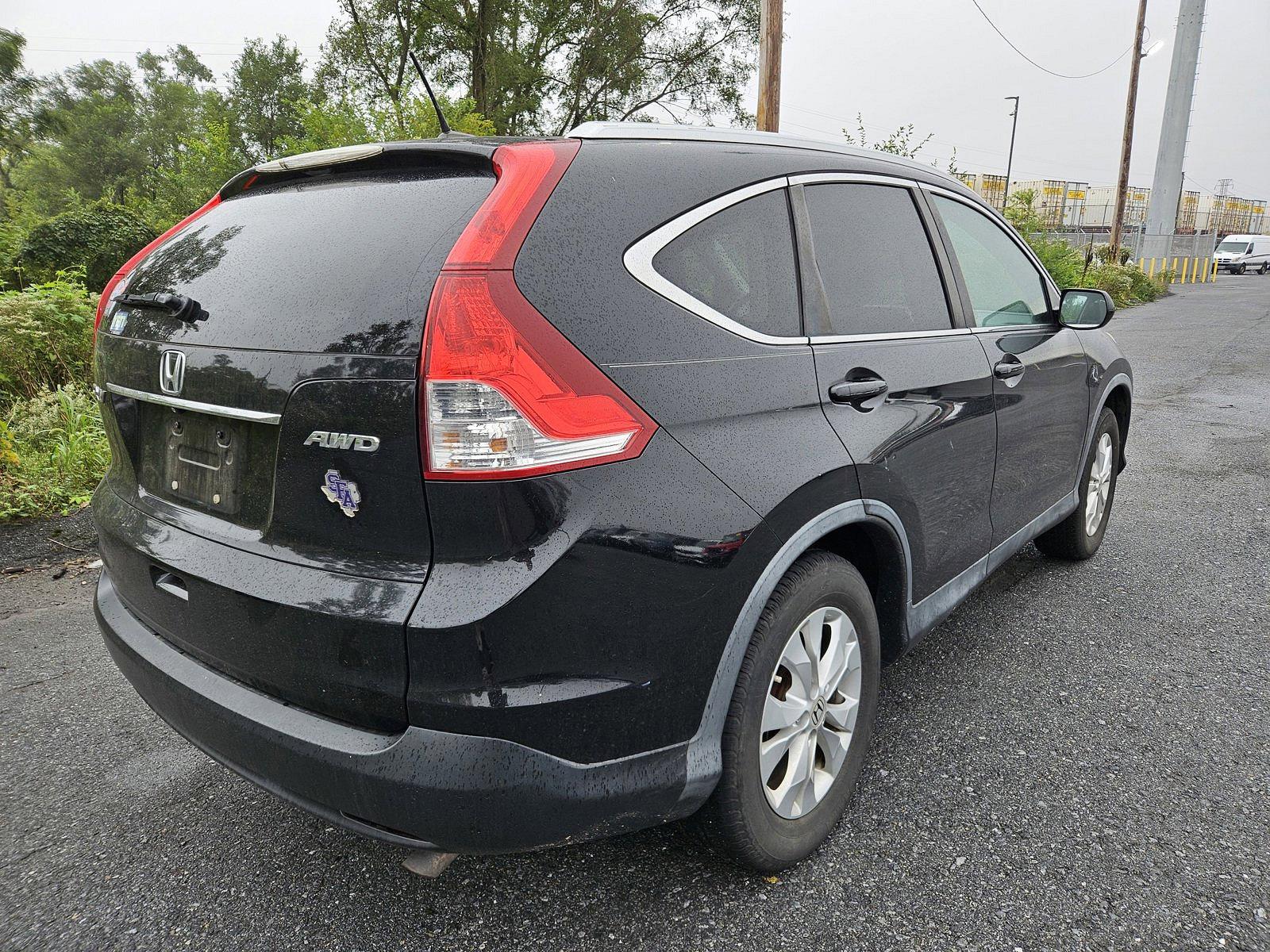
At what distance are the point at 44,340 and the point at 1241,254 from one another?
197 feet

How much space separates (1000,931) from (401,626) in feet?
4.99

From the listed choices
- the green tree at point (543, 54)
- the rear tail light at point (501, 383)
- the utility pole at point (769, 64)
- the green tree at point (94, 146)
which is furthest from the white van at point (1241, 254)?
the green tree at point (94, 146)

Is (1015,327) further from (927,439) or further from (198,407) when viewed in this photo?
(198,407)

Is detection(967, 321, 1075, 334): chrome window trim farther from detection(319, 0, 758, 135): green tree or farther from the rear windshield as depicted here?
detection(319, 0, 758, 135): green tree

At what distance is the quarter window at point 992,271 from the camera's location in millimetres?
3066

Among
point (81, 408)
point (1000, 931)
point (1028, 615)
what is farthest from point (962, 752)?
point (81, 408)

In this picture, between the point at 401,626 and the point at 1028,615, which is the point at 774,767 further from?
the point at 1028,615

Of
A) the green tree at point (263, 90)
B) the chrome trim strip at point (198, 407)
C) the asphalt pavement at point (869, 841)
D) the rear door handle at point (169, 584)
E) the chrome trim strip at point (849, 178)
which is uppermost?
the green tree at point (263, 90)

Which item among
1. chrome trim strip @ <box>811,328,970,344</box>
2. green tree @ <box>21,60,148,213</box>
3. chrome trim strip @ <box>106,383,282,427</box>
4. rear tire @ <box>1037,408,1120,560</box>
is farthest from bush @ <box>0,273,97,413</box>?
green tree @ <box>21,60,148,213</box>

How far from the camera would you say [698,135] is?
6.96ft

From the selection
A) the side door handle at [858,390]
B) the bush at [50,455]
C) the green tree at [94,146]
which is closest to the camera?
the side door handle at [858,390]

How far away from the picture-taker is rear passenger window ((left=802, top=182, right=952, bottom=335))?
236 centimetres

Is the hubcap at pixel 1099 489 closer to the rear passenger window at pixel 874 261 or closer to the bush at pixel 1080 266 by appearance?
the rear passenger window at pixel 874 261

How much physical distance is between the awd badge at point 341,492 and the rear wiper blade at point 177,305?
0.57m
